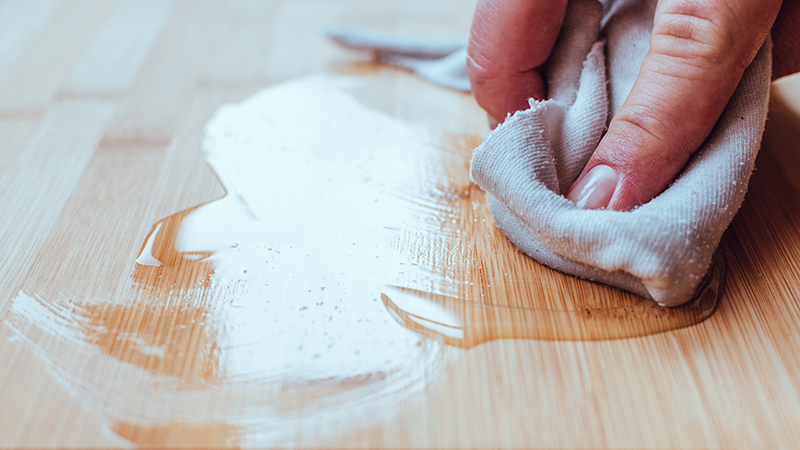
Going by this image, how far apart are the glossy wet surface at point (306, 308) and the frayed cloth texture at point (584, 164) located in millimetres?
37

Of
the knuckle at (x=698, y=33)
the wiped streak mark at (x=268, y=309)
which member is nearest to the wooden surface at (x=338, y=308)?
the wiped streak mark at (x=268, y=309)

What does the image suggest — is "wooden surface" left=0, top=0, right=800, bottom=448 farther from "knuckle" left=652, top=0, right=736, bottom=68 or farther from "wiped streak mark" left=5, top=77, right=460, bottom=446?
"knuckle" left=652, top=0, right=736, bottom=68

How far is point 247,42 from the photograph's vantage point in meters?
0.73

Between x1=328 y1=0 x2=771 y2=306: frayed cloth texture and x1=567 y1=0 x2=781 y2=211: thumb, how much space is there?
2cm

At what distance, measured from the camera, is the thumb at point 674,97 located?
16.3 inches

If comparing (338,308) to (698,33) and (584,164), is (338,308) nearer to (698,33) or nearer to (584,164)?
(584,164)

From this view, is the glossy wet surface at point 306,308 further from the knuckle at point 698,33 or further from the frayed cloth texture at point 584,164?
the knuckle at point 698,33

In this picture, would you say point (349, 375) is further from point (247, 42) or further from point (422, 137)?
point (247, 42)

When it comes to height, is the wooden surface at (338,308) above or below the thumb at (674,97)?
below

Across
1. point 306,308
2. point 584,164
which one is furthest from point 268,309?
point 584,164

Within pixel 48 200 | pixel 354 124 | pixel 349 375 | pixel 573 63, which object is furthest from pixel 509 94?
pixel 48 200

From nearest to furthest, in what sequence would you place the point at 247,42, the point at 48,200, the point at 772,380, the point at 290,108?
the point at 772,380
the point at 48,200
the point at 290,108
the point at 247,42

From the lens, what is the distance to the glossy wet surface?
367mm

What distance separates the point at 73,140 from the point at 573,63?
48 cm
